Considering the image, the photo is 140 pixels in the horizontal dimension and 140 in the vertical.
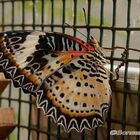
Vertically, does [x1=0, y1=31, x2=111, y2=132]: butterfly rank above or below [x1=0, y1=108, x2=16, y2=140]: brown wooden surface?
above

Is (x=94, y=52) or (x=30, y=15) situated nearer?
(x=94, y=52)

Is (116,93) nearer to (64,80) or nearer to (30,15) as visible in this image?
(64,80)

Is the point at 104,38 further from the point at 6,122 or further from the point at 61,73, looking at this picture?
the point at 6,122

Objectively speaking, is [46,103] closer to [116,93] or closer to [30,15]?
[116,93]

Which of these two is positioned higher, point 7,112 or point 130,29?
point 130,29

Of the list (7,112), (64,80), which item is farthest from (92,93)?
(7,112)

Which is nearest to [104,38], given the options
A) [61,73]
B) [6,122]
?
[61,73]
